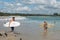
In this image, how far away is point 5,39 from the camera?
58.1 ft

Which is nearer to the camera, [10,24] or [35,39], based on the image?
[35,39]

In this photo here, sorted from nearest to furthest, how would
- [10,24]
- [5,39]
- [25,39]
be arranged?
[5,39]
[25,39]
[10,24]

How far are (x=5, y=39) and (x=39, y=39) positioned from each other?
315 cm

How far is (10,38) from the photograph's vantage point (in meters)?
18.5

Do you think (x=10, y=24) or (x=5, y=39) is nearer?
(x=5, y=39)

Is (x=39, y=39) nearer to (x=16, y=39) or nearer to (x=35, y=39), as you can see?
(x=35, y=39)

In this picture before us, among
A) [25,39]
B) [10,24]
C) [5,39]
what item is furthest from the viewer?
[10,24]

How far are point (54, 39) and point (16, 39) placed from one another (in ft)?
10.5

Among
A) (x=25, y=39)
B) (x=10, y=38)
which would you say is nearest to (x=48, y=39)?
(x=25, y=39)

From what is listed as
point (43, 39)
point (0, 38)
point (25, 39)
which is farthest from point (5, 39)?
point (43, 39)

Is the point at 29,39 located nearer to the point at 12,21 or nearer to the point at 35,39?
the point at 35,39

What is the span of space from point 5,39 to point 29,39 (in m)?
2.31

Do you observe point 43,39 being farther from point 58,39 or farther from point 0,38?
point 0,38

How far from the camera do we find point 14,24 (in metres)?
23.9
